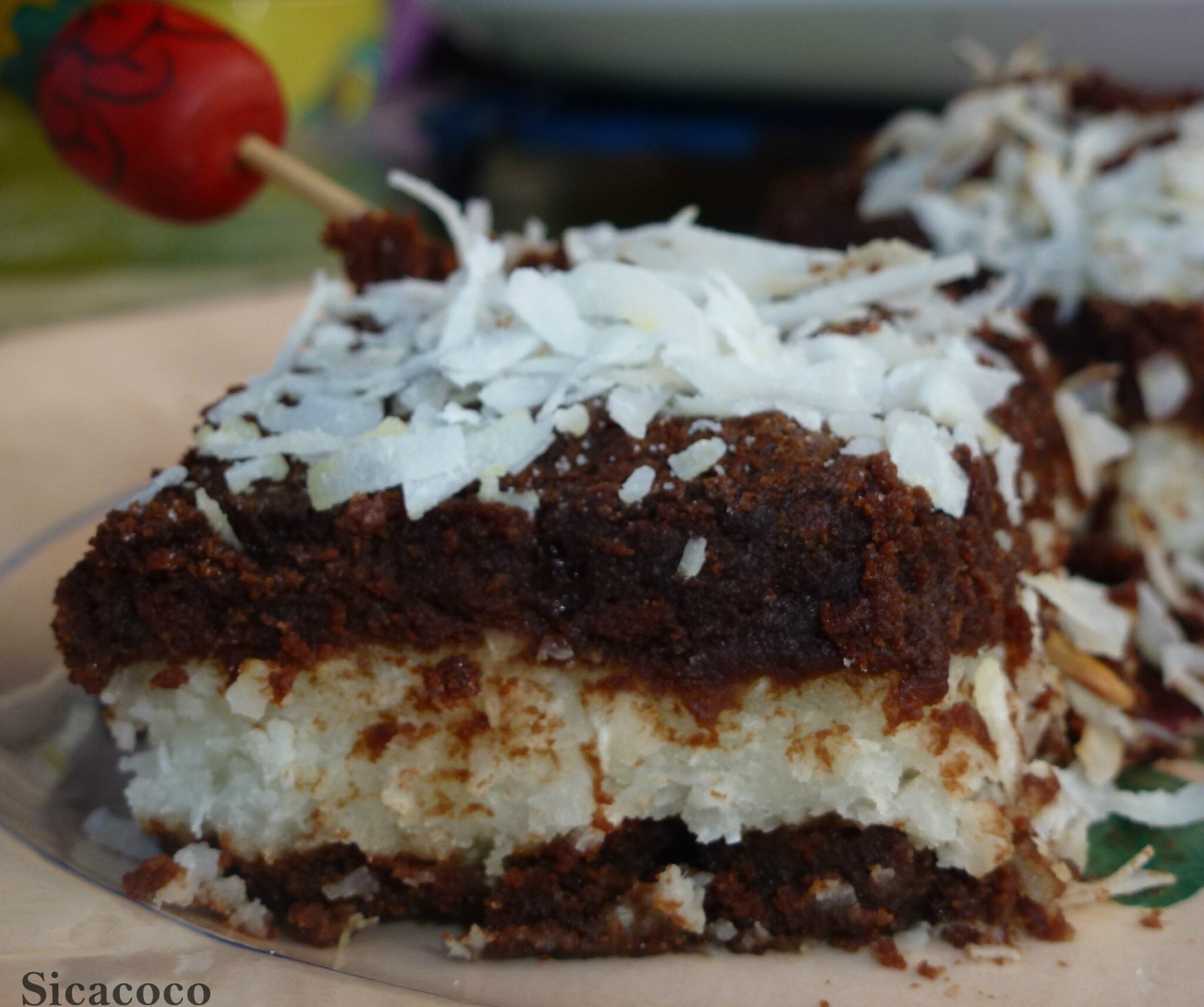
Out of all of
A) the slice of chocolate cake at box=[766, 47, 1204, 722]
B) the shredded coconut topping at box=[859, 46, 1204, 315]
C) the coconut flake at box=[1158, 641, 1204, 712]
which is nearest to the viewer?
the coconut flake at box=[1158, 641, 1204, 712]

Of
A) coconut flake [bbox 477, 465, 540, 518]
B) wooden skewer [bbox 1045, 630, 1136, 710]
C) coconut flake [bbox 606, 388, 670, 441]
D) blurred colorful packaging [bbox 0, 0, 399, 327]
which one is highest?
blurred colorful packaging [bbox 0, 0, 399, 327]

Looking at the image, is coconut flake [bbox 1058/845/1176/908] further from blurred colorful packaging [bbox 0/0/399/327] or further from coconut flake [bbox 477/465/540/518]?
blurred colorful packaging [bbox 0/0/399/327]

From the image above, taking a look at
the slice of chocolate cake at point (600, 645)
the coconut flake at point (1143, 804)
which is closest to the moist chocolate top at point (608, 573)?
the slice of chocolate cake at point (600, 645)

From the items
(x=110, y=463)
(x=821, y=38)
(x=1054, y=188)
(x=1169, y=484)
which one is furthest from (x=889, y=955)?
(x=821, y=38)

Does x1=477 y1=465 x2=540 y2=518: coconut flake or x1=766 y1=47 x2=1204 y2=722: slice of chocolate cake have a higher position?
x1=766 y1=47 x2=1204 y2=722: slice of chocolate cake

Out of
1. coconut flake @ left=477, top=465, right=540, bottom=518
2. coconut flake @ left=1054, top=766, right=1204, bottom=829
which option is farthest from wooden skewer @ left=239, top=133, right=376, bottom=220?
coconut flake @ left=1054, top=766, right=1204, bottom=829

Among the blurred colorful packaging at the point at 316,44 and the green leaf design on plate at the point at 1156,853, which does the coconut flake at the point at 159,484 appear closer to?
the green leaf design on plate at the point at 1156,853
